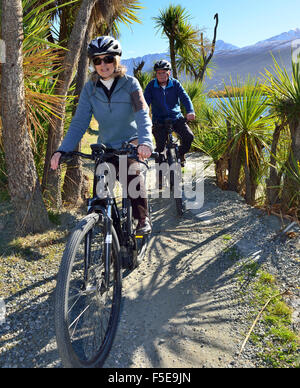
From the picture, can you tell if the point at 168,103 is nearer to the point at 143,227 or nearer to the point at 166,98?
the point at 166,98

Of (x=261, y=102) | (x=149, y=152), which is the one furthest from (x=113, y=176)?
(x=261, y=102)

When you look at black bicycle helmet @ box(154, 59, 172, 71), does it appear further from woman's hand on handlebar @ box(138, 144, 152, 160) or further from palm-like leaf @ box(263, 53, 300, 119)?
woman's hand on handlebar @ box(138, 144, 152, 160)

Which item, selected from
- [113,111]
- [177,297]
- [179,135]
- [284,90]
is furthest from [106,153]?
[284,90]

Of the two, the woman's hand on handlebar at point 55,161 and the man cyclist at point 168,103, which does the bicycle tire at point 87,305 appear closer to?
the woman's hand on handlebar at point 55,161

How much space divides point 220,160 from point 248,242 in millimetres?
2120

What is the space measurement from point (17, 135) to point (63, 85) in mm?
1153

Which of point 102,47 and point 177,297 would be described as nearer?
point 102,47

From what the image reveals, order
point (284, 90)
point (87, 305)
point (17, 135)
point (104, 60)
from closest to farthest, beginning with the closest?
point (87, 305), point (104, 60), point (17, 135), point (284, 90)

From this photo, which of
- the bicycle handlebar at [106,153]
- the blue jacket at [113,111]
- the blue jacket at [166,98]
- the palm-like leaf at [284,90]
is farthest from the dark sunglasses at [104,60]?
the palm-like leaf at [284,90]

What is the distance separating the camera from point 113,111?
272 cm

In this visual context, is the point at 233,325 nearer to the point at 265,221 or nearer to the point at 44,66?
the point at 265,221

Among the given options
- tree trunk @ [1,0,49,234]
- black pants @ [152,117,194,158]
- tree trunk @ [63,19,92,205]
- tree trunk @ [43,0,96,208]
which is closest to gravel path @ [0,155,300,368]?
tree trunk @ [1,0,49,234]

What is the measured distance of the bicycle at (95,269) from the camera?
5.99ft
